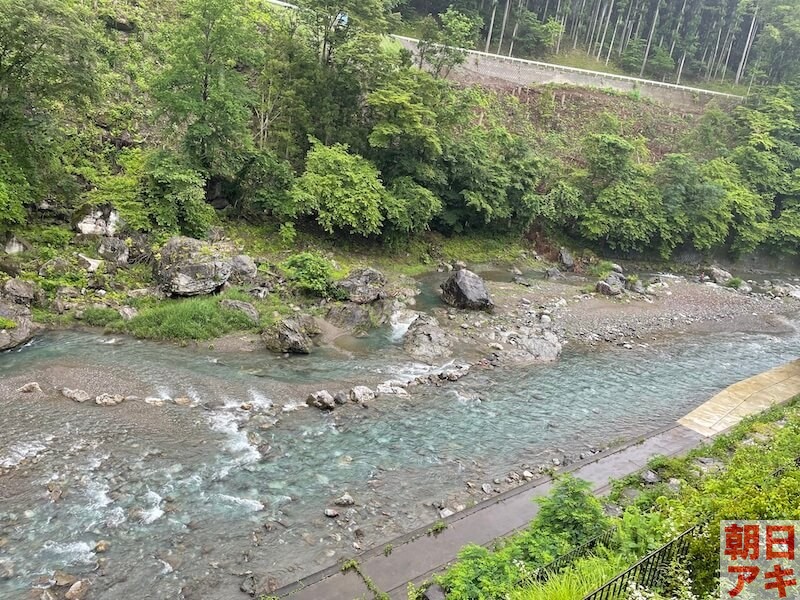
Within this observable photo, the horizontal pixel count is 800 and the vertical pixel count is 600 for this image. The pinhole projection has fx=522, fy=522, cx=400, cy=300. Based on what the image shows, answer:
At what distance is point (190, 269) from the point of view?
22.5 metres

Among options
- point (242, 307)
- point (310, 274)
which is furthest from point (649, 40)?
point (242, 307)

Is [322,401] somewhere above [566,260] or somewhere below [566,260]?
below

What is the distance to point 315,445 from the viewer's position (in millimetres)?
15039

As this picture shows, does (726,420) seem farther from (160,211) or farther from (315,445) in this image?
(160,211)

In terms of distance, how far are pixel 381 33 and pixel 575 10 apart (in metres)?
49.7

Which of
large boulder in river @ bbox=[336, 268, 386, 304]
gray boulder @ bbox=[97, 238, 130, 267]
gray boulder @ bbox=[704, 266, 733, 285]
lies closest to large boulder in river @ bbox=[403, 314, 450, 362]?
large boulder in river @ bbox=[336, 268, 386, 304]

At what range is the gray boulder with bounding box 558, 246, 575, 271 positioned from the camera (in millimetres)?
39844

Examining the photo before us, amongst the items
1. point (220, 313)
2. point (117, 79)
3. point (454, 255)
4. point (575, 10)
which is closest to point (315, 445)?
point (220, 313)

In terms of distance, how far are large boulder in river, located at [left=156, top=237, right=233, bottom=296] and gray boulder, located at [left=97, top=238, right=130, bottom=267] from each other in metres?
1.70

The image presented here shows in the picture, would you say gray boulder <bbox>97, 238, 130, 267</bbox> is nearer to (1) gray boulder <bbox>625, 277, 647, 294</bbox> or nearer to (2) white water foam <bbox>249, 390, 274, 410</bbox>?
(2) white water foam <bbox>249, 390, 274, 410</bbox>

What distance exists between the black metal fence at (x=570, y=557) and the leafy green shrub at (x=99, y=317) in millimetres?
17766

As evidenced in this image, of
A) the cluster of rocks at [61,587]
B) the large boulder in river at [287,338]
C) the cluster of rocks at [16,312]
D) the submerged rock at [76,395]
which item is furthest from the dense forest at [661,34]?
the cluster of rocks at [61,587]

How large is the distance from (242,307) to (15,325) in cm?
787

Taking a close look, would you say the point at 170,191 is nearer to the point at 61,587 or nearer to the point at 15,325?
the point at 15,325
